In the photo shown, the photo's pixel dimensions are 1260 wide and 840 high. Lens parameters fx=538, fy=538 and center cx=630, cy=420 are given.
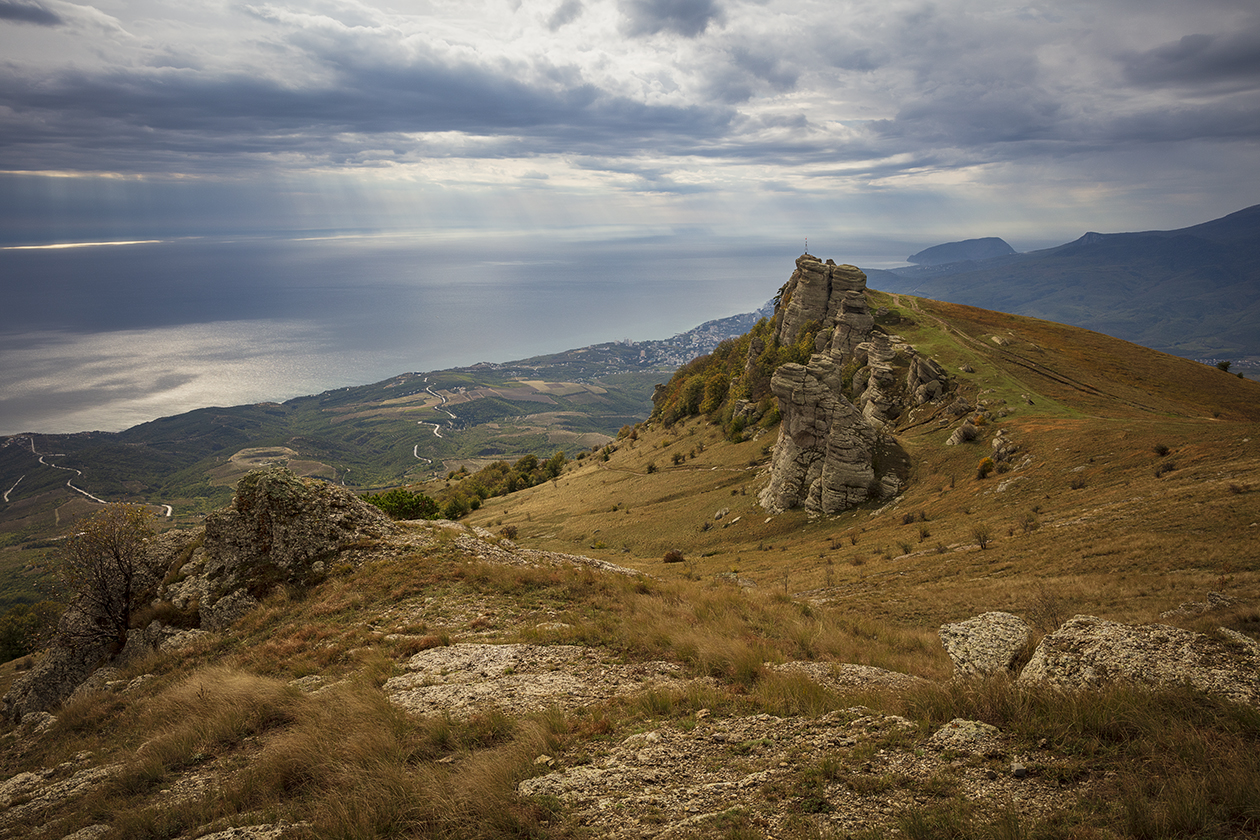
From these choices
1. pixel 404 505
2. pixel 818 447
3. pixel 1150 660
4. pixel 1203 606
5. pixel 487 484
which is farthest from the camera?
pixel 487 484

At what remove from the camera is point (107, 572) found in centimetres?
1700

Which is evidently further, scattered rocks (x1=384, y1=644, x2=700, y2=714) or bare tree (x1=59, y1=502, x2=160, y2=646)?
bare tree (x1=59, y1=502, x2=160, y2=646)

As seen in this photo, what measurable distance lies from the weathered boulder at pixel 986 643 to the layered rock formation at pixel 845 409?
2443 centimetres

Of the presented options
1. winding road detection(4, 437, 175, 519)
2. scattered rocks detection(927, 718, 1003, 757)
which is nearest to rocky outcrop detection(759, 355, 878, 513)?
scattered rocks detection(927, 718, 1003, 757)

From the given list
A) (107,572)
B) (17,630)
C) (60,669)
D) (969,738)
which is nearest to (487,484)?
(17,630)

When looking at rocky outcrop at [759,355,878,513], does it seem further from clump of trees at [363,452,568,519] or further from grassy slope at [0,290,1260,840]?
clump of trees at [363,452,568,519]

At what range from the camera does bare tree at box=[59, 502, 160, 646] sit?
16391 mm

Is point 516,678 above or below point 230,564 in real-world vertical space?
below

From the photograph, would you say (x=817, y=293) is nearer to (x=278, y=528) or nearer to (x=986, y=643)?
(x=986, y=643)

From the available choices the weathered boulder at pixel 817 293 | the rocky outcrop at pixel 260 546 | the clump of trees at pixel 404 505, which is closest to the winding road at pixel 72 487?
the clump of trees at pixel 404 505

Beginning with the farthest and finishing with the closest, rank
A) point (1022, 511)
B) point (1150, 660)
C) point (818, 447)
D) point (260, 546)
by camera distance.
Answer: point (818, 447) < point (1022, 511) < point (260, 546) < point (1150, 660)

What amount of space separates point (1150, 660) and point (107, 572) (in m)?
25.6

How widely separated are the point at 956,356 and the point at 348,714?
5184 cm

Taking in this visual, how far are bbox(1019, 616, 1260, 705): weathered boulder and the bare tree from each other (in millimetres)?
23167
